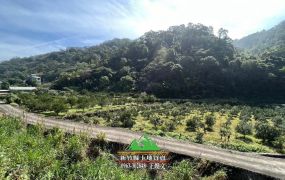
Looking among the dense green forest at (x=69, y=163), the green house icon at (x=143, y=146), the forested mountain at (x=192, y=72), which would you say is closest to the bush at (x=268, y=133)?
the dense green forest at (x=69, y=163)

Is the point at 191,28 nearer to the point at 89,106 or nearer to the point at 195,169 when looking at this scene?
the point at 89,106

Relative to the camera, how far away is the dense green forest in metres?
16.1

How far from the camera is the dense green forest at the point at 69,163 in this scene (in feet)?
52.9

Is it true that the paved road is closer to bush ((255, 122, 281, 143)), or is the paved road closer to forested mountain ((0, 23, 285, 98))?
bush ((255, 122, 281, 143))

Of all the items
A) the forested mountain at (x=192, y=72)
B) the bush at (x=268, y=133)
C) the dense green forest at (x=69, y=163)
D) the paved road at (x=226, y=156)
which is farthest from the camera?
the forested mountain at (x=192, y=72)

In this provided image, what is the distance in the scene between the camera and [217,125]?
138ft

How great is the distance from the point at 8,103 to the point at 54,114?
1301cm

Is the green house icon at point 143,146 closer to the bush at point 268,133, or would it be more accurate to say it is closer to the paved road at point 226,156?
the paved road at point 226,156

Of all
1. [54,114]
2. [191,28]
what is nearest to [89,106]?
[54,114]

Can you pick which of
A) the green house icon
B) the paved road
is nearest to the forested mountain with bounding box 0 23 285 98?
the paved road

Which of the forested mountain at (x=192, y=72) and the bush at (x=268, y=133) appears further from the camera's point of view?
the forested mountain at (x=192, y=72)

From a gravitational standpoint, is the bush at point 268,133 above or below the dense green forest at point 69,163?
below

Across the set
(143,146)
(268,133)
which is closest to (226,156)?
(143,146)

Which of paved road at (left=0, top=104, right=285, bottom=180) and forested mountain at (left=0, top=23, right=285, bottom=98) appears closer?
paved road at (left=0, top=104, right=285, bottom=180)
